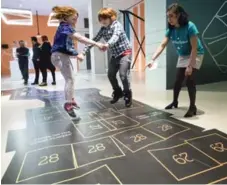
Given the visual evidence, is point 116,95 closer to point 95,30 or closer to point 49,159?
point 49,159

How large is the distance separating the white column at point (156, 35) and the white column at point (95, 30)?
3479 millimetres

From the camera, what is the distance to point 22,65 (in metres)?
5.37

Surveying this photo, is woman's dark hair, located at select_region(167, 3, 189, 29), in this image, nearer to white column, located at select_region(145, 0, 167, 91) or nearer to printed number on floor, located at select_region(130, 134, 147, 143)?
printed number on floor, located at select_region(130, 134, 147, 143)

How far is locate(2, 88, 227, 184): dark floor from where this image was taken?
43.8 inches

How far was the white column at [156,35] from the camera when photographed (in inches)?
136

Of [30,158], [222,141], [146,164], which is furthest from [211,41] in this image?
[30,158]

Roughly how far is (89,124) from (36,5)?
7654 mm

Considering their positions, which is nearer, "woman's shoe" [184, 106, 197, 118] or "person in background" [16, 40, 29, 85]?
"woman's shoe" [184, 106, 197, 118]

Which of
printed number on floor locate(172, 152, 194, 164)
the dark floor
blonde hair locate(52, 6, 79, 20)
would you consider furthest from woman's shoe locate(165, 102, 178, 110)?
blonde hair locate(52, 6, 79, 20)

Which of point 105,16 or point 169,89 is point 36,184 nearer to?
point 105,16

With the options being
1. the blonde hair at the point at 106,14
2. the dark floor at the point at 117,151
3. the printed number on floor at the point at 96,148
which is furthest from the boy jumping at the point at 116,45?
the printed number on floor at the point at 96,148

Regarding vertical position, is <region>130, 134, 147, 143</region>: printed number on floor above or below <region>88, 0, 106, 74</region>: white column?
below

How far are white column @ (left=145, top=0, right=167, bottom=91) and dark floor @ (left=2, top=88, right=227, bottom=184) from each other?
1.55 meters

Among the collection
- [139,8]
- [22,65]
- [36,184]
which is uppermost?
[139,8]
